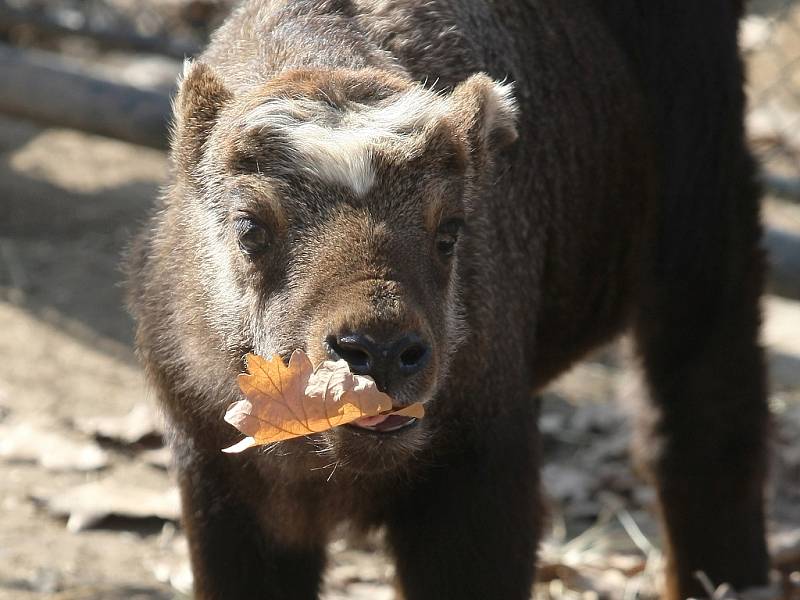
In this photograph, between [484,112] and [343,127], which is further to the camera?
[484,112]

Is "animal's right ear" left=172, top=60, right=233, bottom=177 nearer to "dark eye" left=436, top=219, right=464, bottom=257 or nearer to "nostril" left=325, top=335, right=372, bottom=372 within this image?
"dark eye" left=436, top=219, right=464, bottom=257

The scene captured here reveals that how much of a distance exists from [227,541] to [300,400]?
1200mm

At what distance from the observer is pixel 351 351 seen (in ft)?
12.4

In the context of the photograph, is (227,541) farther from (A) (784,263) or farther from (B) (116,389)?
(A) (784,263)

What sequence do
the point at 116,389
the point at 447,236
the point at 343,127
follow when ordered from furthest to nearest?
the point at 116,389, the point at 447,236, the point at 343,127

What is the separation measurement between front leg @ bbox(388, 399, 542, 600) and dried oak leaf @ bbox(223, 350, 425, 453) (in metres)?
0.74

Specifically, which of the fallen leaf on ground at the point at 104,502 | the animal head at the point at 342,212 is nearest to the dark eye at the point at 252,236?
the animal head at the point at 342,212

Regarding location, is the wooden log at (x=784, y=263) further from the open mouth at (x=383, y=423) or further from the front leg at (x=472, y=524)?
the open mouth at (x=383, y=423)

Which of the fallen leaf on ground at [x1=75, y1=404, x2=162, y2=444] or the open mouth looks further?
the fallen leaf on ground at [x1=75, y1=404, x2=162, y2=444]

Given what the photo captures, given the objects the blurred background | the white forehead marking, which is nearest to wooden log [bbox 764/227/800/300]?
the blurred background

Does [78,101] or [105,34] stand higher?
[105,34]

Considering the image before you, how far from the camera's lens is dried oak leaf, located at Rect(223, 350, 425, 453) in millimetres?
3785

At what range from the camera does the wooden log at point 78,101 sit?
8633 millimetres

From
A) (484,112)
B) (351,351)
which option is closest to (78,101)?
(484,112)
